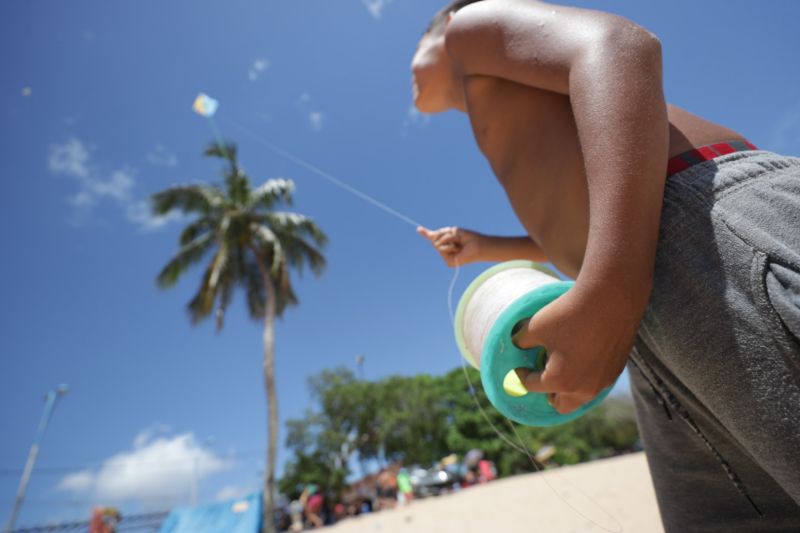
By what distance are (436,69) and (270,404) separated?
627 inches

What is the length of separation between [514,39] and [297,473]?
102 feet

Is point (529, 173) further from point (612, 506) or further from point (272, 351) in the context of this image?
point (272, 351)

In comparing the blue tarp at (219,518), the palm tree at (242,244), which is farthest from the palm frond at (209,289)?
the blue tarp at (219,518)

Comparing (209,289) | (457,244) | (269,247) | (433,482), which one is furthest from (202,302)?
(457,244)

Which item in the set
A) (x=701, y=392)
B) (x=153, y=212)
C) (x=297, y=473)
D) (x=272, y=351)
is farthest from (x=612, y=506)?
(x=297, y=473)

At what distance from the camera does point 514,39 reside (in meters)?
1.00

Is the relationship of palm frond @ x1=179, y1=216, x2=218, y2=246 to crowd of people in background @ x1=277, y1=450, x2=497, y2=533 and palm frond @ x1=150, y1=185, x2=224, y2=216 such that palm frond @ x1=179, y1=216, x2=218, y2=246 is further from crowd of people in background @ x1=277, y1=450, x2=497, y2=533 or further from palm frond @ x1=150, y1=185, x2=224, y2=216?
crowd of people in background @ x1=277, y1=450, x2=497, y2=533

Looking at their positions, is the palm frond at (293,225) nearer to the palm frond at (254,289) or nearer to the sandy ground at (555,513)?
the palm frond at (254,289)

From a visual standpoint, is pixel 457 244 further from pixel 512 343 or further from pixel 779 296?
pixel 779 296

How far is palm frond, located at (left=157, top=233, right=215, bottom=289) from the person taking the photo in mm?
17406

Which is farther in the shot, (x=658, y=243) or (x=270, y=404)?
(x=270, y=404)

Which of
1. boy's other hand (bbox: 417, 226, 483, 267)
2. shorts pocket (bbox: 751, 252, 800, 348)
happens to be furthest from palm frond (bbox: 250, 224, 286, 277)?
shorts pocket (bbox: 751, 252, 800, 348)

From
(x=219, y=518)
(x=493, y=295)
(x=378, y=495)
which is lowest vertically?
(x=493, y=295)

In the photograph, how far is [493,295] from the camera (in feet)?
4.41
